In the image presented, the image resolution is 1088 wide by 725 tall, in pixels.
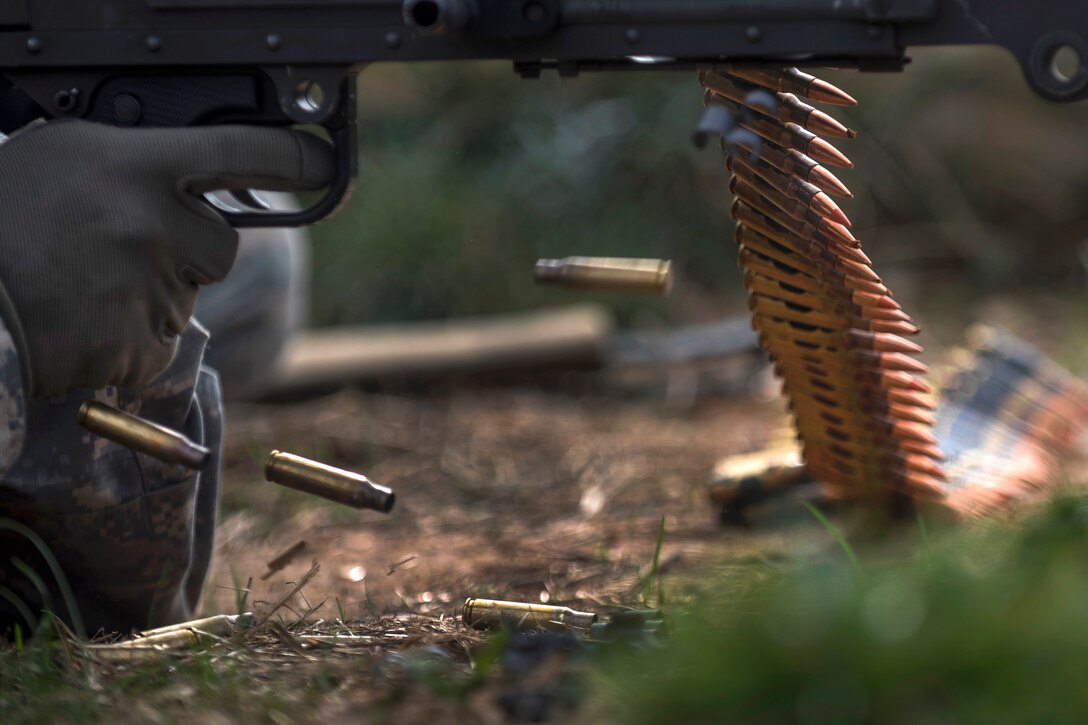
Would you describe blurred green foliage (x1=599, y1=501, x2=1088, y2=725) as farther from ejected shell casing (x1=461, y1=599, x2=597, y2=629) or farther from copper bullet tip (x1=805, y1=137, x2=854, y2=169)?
copper bullet tip (x1=805, y1=137, x2=854, y2=169)

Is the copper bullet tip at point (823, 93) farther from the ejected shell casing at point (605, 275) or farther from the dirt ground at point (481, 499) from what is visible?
the dirt ground at point (481, 499)

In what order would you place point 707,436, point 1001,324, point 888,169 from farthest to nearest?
point 888,169
point 1001,324
point 707,436

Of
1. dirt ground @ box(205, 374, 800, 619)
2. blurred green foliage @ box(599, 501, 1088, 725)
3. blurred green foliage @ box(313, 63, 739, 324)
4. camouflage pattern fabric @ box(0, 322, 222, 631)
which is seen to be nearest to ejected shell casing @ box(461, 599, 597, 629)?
dirt ground @ box(205, 374, 800, 619)

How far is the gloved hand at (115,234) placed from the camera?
Result: 2068 mm

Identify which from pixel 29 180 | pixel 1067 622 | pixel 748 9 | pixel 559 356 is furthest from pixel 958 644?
pixel 559 356

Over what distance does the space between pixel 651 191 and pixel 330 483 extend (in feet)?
16.1

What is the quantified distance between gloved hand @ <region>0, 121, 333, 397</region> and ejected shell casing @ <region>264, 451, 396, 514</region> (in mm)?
272

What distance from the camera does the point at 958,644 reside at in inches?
51.1

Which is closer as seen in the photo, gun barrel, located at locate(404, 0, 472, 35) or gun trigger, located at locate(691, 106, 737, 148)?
gun trigger, located at locate(691, 106, 737, 148)

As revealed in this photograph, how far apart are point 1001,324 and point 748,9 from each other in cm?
423

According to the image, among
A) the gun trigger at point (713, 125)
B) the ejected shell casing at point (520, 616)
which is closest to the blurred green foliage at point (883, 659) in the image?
the ejected shell casing at point (520, 616)

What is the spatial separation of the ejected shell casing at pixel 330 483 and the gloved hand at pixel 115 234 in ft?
0.89

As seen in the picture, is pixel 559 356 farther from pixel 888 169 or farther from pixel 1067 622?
pixel 1067 622

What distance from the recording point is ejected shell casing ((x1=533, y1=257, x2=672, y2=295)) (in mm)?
2604
